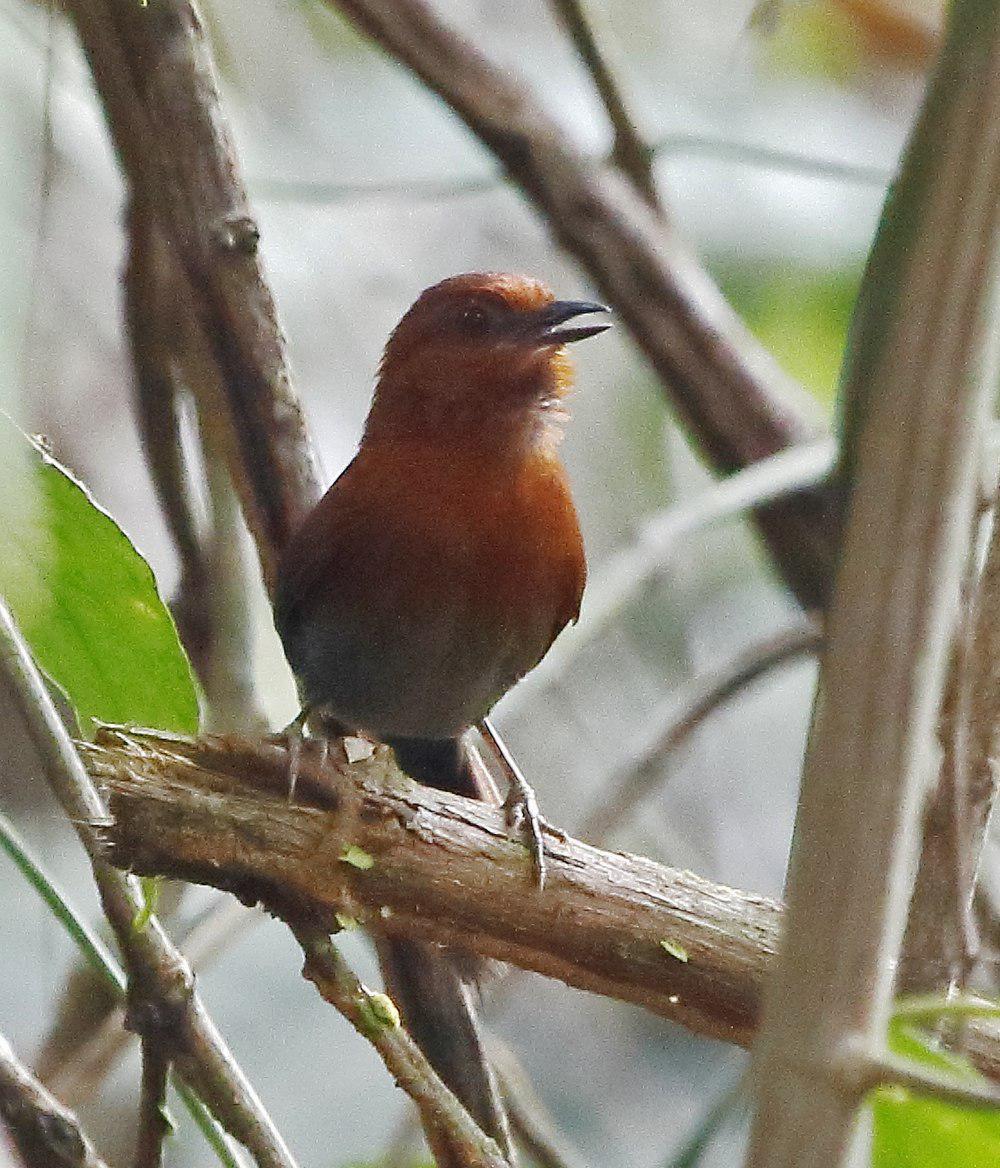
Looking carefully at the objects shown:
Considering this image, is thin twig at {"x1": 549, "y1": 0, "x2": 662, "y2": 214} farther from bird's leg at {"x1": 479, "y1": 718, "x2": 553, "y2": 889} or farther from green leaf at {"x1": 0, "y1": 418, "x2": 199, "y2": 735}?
green leaf at {"x1": 0, "y1": 418, "x2": 199, "y2": 735}

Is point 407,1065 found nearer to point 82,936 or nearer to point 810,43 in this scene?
point 82,936

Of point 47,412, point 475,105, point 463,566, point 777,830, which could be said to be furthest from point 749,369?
point 777,830

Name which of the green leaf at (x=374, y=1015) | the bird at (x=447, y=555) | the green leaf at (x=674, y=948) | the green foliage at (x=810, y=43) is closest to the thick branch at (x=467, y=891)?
the green leaf at (x=674, y=948)

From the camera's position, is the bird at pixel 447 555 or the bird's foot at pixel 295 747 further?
the bird at pixel 447 555

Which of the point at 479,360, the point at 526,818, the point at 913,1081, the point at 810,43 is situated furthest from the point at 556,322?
the point at 810,43

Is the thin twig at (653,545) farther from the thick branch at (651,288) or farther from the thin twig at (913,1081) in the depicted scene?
the thin twig at (913,1081)

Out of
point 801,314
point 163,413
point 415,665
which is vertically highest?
point 801,314

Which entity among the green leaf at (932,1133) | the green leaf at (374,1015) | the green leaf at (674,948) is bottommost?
the green leaf at (932,1133)
